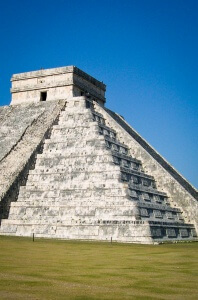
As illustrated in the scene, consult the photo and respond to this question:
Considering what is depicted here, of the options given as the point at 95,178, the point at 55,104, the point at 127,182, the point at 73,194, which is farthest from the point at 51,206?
the point at 55,104

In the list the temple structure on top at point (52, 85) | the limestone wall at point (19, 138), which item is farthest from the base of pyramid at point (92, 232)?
the temple structure on top at point (52, 85)

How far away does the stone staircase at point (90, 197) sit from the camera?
15.4 meters

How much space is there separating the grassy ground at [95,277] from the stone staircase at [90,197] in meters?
5.83

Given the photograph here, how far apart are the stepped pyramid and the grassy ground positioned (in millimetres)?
6159

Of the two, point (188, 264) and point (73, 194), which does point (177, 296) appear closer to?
point (188, 264)

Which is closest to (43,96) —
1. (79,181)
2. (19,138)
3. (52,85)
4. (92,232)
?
(52,85)

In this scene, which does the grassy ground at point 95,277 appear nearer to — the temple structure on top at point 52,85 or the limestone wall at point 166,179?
the limestone wall at point 166,179

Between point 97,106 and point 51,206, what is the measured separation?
8.91 metres

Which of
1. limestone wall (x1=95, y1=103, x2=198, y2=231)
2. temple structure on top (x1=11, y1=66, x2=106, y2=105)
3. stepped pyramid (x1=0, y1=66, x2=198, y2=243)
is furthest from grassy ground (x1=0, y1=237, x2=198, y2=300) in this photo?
temple structure on top (x1=11, y1=66, x2=106, y2=105)

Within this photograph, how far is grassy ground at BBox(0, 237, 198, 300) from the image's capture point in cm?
501

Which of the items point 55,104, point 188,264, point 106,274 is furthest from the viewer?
point 55,104

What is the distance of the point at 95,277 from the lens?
20.7 feet

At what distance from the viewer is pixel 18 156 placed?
19.8 meters

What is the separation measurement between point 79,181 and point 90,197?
3.86 ft
